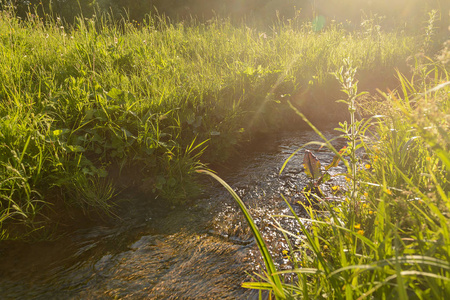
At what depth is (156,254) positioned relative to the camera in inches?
80.9

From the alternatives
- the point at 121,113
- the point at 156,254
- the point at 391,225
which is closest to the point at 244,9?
the point at 121,113

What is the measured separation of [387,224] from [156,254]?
1.50 metres

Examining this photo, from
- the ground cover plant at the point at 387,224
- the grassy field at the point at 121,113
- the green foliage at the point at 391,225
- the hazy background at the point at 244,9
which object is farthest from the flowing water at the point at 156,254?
the hazy background at the point at 244,9

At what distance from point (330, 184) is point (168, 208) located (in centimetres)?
152

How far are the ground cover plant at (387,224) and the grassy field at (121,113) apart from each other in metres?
1.32

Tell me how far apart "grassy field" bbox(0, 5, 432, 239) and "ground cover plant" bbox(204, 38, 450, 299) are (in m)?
1.32

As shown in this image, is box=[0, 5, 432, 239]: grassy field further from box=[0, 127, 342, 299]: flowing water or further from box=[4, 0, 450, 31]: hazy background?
box=[4, 0, 450, 31]: hazy background

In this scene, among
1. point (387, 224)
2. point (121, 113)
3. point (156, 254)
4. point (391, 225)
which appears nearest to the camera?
point (391, 225)

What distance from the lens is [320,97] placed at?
463cm

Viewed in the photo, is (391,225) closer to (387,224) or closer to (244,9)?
(387,224)

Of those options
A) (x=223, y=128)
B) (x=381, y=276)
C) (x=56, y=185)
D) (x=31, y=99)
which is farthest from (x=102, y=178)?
(x=381, y=276)

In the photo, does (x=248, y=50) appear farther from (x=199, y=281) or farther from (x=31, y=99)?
(x=199, y=281)

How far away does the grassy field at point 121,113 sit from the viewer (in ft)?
7.44

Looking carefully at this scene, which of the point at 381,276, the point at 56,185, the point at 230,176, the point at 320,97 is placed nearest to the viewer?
the point at 381,276
